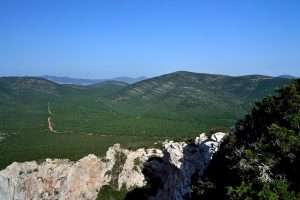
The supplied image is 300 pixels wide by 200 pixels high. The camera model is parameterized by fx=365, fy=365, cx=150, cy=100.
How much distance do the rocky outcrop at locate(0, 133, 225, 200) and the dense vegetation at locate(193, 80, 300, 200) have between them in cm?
1542

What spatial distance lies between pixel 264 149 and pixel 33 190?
42.3 metres

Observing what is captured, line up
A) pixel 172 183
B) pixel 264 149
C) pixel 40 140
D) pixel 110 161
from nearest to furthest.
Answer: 1. pixel 264 149
2. pixel 172 183
3. pixel 110 161
4. pixel 40 140

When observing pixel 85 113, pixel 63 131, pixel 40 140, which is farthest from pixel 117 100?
pixel 40 140

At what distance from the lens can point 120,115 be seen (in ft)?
391

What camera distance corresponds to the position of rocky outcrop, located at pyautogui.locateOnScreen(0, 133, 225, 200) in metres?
52.6

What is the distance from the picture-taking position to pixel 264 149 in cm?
Answer: 2658

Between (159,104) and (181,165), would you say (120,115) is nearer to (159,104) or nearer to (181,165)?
(159,104)

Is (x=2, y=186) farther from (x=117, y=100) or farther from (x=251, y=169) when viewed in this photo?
(x=117, y=100)

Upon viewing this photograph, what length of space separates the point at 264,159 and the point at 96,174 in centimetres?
3991

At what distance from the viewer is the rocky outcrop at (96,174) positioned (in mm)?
52562

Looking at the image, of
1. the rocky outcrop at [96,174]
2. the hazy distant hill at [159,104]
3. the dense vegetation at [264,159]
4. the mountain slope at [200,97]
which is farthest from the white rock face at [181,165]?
the mountain slope at [200,97]

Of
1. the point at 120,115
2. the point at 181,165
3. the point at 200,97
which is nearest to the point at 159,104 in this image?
the point at 200,97

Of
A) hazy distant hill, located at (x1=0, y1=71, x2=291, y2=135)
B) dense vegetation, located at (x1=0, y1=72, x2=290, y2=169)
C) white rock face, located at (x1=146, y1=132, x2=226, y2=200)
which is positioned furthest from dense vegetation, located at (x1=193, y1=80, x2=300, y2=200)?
hazy distant hill, located at (x1=0, y1=71, x2=291, y2=135)

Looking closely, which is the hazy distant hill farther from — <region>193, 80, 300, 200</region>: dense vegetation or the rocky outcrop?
<region>193, 80, 300, 200</region>: dense vegetation
